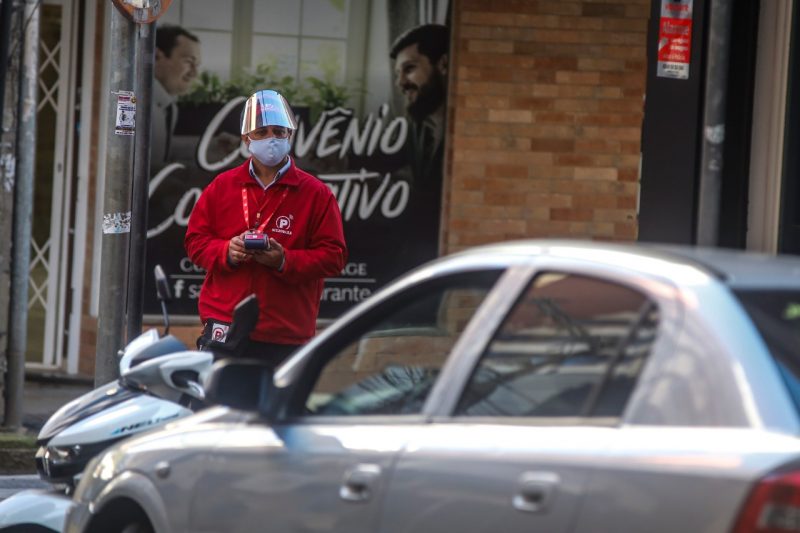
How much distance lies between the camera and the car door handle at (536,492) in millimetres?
3223

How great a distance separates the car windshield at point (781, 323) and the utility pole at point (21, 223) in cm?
658

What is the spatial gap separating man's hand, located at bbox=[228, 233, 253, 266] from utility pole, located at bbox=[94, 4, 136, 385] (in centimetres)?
211

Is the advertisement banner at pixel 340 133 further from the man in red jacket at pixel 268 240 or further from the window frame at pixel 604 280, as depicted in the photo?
the window frame at pixel 604 280

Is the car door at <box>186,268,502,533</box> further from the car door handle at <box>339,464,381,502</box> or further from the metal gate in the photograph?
the metal gate

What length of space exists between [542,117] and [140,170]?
3.72 meters

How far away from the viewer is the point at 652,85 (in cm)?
785

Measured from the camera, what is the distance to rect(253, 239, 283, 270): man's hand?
21.0 ft

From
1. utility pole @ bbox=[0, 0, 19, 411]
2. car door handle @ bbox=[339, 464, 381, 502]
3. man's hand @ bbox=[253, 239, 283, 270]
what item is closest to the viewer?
car door handle @ bbox=[339, 464, 381, 502]

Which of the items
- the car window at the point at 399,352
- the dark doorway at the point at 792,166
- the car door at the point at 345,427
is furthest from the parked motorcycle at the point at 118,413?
the dark doorway at the point at 792,166

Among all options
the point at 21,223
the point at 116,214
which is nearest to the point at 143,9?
the point at 116,214

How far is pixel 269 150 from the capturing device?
21.8 ft

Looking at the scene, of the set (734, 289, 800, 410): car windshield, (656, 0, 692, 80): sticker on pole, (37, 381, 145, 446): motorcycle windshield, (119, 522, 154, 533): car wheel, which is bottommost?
(119, 522, 154, 533): car wheel

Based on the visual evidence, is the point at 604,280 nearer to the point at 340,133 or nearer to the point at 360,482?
the point at 360,482

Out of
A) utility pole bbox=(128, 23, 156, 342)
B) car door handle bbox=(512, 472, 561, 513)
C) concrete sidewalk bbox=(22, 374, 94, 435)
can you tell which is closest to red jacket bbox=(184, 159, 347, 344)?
utility pole bbox=(128, 23, 156, 342)
